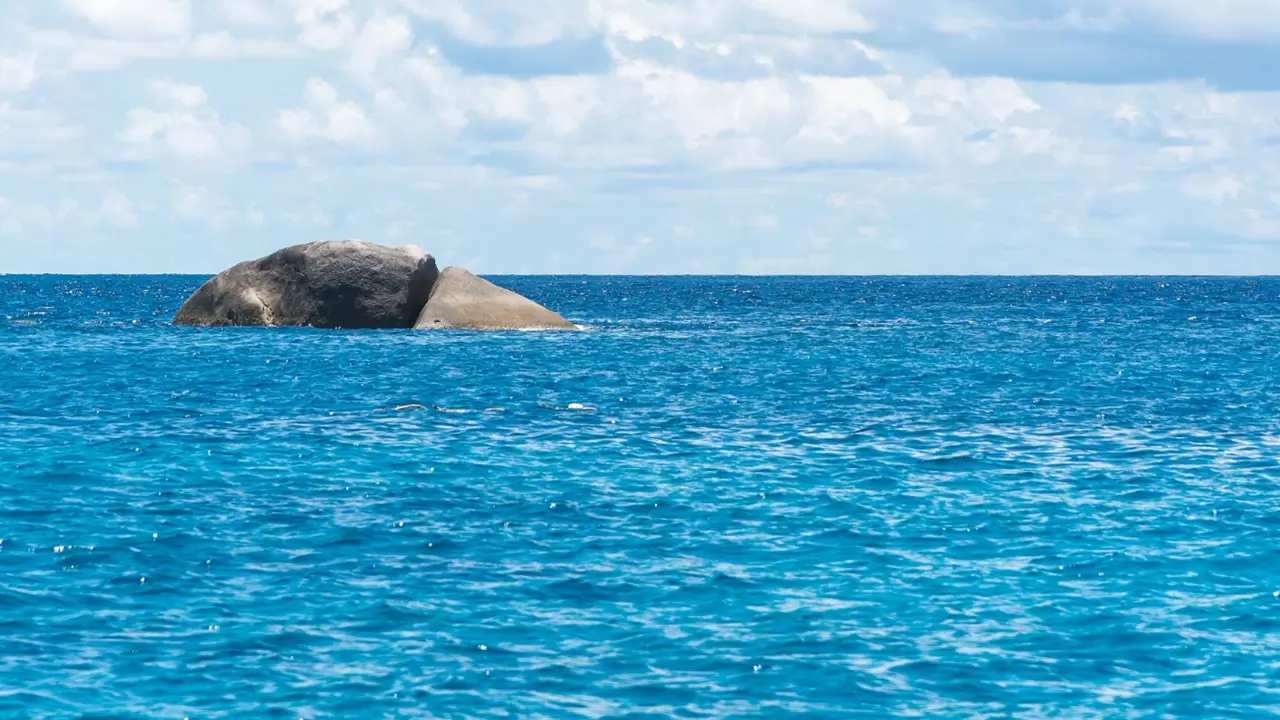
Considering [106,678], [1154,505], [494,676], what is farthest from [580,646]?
[1154,505]

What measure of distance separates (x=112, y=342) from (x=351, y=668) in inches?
1683

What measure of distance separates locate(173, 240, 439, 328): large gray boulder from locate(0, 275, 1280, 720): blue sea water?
15.8m

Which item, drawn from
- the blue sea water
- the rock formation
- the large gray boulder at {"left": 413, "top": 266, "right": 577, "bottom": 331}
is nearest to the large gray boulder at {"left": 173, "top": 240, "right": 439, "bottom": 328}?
the rock formation

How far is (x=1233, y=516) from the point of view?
1962 cm

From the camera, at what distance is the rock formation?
53.1 metres

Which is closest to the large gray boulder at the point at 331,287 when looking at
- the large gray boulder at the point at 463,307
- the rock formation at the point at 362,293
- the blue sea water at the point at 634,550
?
the rock formation at the point at 362,293

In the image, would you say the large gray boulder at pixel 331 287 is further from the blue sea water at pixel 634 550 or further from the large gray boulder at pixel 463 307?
the blue sea water at pixel 634 550

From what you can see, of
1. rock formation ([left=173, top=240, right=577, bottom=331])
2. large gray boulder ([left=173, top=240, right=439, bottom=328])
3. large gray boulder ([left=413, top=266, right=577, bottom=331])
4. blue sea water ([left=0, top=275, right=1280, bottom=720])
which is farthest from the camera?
large gray boulder ([left=413, top=266, right=577, bottom=331])

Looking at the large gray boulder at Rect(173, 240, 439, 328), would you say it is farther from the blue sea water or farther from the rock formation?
the blue sea water

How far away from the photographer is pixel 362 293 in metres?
54.2

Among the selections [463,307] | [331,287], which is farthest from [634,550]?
[331,287]

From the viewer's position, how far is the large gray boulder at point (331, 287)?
2079 inches

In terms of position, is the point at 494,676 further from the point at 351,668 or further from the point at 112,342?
the point at 112,342

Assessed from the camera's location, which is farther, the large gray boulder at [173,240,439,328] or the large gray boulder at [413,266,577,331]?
the large gray boulder at [413,266,577,331]
